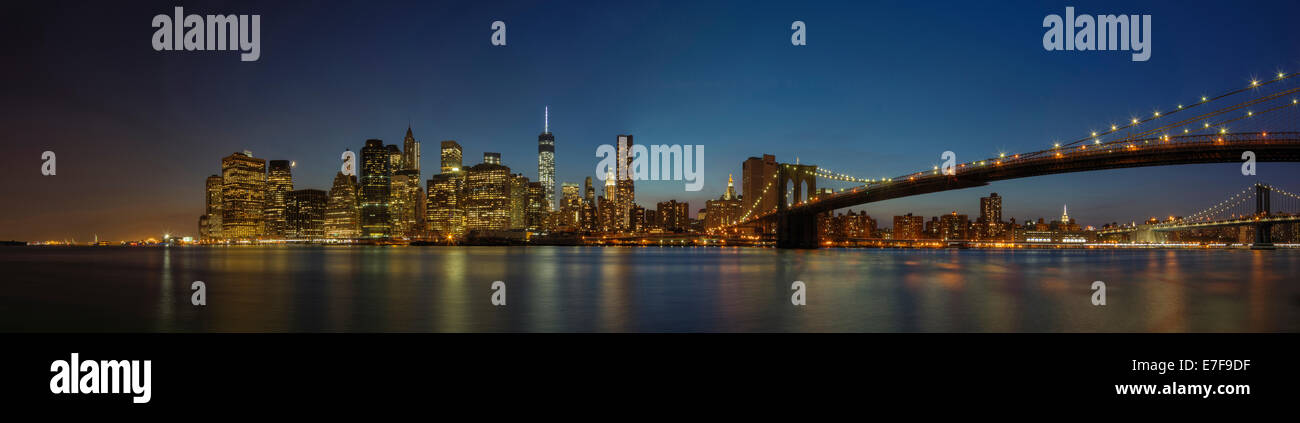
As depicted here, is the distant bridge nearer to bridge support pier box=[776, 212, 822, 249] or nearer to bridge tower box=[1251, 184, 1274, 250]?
bridge support pier box=[776, 212, 822, 249]

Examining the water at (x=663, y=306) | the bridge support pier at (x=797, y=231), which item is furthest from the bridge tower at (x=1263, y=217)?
the water at (x=663, y=306)

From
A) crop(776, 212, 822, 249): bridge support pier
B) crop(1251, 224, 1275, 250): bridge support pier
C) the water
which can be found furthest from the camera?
crop(1251, 224, 1275, 250): bridge support pier

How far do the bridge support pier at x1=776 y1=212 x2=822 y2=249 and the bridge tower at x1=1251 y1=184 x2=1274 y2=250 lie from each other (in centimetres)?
7781

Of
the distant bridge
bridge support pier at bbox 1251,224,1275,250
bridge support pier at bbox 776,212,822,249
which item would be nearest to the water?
the distant bridge

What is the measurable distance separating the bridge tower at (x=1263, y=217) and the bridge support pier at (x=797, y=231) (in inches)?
3063

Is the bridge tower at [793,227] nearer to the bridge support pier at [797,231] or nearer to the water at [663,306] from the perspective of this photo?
the bridge support pier at [797,231]

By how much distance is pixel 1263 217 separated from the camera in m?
106

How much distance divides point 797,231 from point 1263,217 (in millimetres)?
79592

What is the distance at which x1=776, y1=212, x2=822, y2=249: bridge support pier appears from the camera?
280 feet
